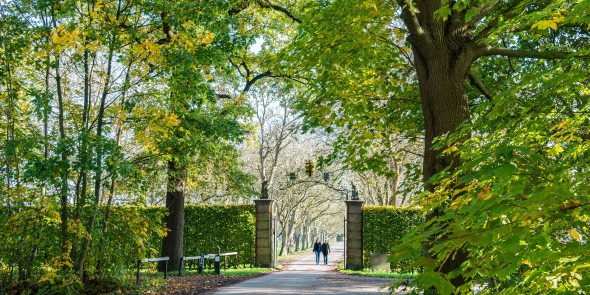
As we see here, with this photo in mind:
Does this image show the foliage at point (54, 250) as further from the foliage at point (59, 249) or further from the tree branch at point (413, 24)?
the tree branch at point (413, 24)

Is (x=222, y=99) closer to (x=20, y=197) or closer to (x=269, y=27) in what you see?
(x=269, y=27)

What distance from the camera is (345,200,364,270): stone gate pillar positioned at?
20969 mm

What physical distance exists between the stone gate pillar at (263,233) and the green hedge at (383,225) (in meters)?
3.82

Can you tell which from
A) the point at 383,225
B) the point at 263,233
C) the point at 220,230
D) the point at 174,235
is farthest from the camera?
the point at 220,230

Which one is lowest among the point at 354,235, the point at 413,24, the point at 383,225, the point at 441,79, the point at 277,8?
the point at 354,235

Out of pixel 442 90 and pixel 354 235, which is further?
pixel 354 235

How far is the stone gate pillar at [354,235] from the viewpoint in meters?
21.0

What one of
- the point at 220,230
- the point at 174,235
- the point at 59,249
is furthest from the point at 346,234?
the point at 59,249

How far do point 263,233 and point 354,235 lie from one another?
3569 mm

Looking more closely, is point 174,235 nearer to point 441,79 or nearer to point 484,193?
point 441,79

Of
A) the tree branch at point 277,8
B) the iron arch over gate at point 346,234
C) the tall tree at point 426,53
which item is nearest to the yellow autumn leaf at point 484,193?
the tall tree at point 426,53

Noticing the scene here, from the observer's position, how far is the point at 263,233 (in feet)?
69.6

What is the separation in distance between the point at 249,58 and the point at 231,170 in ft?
17.8

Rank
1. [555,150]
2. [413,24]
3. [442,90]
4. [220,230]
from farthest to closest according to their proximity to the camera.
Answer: [220,230] → [442,90] → [413,24] → [555,150]
